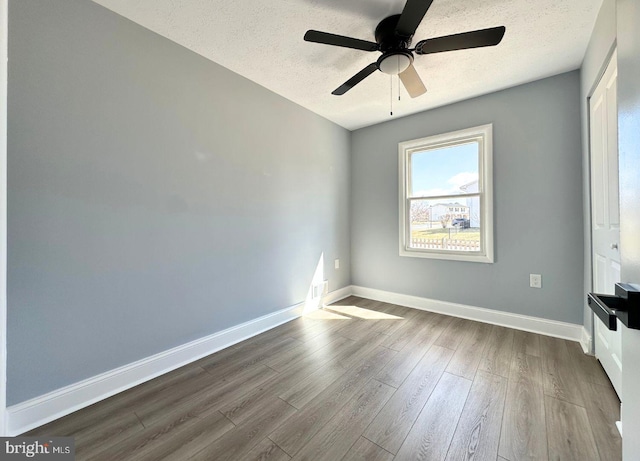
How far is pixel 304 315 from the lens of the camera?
3.03 m

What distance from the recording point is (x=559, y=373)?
1.82 meters

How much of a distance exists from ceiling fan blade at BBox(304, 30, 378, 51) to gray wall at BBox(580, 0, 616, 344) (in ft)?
4.60

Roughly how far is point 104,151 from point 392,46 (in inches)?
80.7

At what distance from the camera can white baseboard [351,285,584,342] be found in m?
2.34

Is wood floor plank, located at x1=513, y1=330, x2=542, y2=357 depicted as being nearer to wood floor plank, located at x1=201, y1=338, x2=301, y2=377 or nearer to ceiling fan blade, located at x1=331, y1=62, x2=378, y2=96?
wood floor plank, located at x1=201, y1=338, x2=301, y2=377

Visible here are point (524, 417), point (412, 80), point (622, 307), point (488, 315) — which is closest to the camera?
point (622, 307)

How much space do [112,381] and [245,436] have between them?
102cm

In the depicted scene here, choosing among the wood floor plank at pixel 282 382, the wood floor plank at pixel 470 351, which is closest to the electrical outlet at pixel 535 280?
the wood floor plank at pixel 470 351

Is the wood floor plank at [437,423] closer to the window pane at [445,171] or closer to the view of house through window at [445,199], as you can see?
the view of house through window at [445,199]

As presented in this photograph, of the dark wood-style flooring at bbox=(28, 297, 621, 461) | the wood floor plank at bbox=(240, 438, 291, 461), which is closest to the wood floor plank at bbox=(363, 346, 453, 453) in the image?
the dark wood-style flooring at bbox=(28, 297, 621, 461)

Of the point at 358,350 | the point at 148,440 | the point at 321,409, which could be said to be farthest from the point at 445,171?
the point at 148,440

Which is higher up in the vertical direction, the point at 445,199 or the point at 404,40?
the point at 404,40

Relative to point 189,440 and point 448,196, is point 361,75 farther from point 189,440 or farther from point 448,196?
point 189,440

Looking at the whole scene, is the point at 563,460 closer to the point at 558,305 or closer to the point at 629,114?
the point at 629,114
